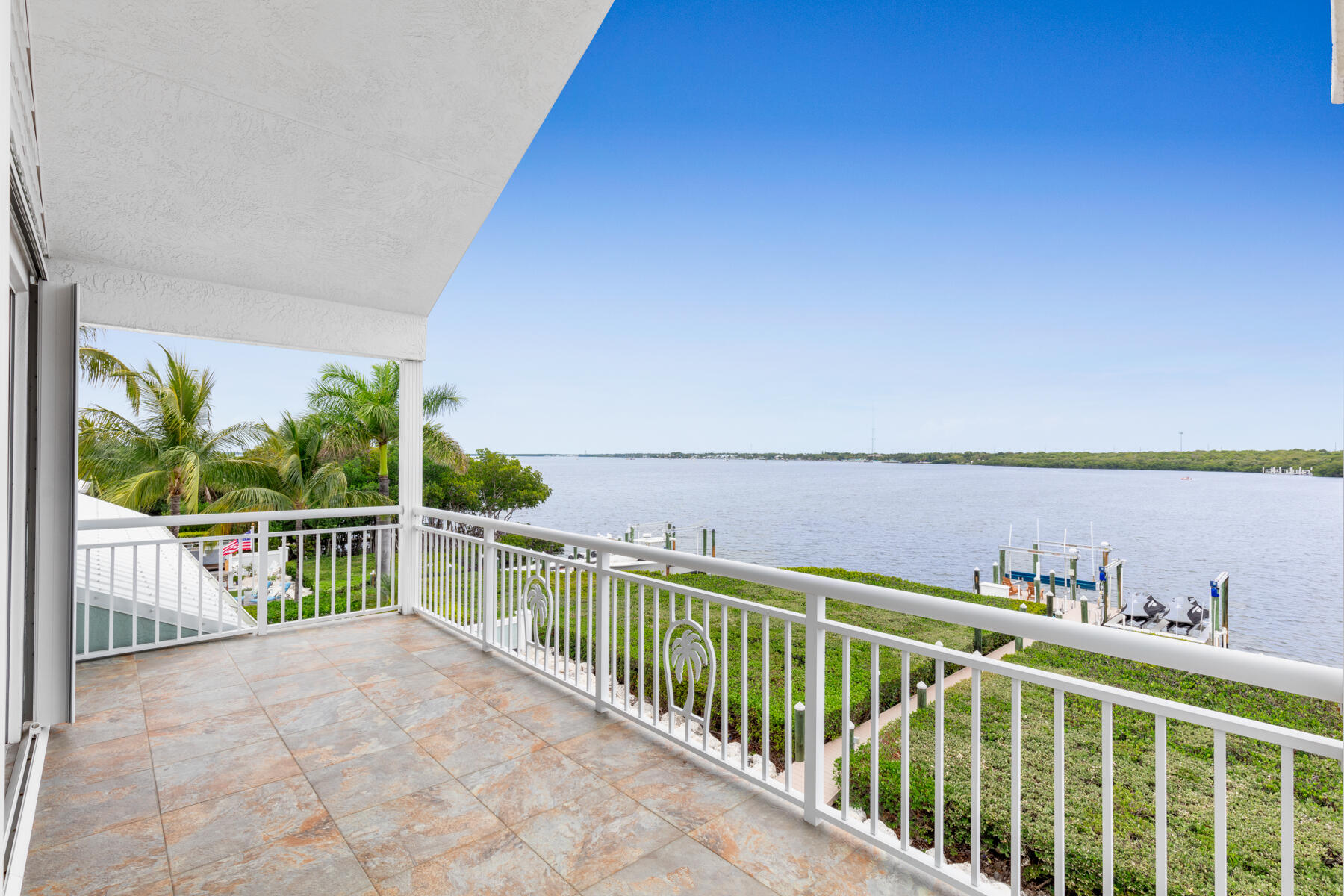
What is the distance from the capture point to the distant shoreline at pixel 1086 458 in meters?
15.6

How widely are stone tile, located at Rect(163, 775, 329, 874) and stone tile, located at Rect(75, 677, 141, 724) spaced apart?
1402 mm

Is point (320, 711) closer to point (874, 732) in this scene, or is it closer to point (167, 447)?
point (874, 732)

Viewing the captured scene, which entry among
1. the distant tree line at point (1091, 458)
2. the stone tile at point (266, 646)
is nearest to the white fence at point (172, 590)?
the stone tile at point (266, 646)

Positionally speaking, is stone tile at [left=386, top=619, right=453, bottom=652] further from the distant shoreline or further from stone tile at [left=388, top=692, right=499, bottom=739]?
the distant shoreline

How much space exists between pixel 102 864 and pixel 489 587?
7.42 ft

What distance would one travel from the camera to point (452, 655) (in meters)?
4.22

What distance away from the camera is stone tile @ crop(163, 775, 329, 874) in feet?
7.06

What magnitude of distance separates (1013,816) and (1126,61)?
25.9 meters

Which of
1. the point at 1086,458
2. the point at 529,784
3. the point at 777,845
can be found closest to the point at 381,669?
the point at 529,784

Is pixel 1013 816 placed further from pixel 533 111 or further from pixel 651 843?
pixel 533 111

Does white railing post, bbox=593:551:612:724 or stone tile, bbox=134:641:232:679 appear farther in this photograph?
stone tile, bbox=134:641:232:679

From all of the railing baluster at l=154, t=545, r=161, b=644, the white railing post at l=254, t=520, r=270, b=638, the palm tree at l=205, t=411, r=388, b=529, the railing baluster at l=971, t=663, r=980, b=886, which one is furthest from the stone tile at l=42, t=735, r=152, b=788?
the palm tree at l=205, t=411, r=388, b=529

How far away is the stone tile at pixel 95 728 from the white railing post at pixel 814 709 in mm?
3126

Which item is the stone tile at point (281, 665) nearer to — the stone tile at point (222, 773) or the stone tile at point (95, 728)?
the stone tile at point (95, 728)
